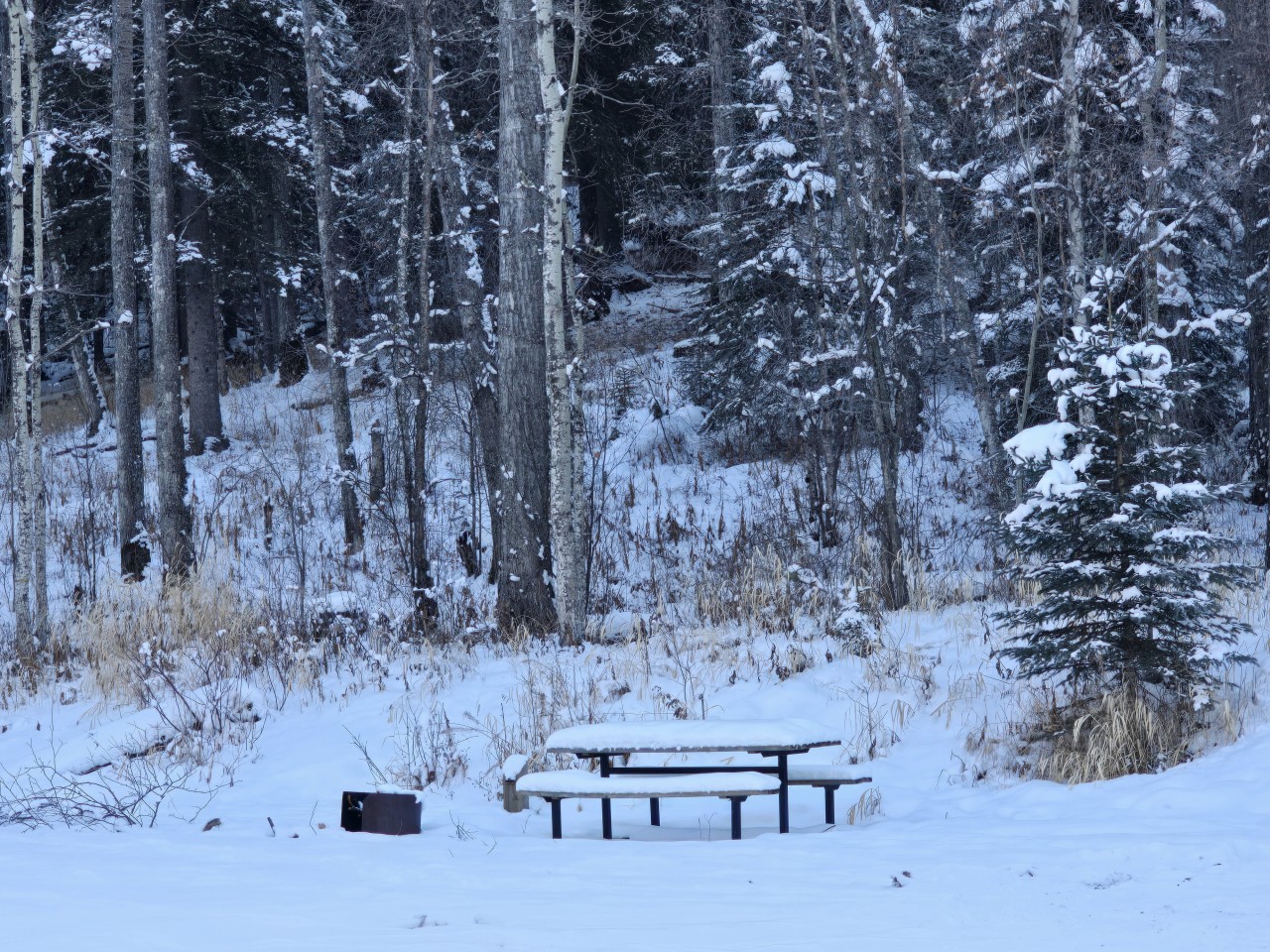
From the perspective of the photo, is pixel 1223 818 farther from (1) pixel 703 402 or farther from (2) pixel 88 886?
(1) pixel 703 402

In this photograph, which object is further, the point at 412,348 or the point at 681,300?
the point at 681,300

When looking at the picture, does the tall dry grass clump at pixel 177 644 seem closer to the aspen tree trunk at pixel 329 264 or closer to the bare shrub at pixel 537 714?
the bare shrub at pixel 537 714

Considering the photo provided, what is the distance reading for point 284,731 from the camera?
8383 mm

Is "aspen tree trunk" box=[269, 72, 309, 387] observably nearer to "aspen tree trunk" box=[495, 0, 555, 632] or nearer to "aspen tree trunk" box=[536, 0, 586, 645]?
"aspen tree trunk" box=[495, 0, 555, 632]

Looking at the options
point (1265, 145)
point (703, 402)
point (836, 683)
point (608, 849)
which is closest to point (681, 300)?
point (703, 402)

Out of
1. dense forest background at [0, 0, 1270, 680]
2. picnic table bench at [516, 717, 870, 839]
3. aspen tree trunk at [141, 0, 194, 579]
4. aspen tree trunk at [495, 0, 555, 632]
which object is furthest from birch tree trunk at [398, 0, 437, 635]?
picnic table bench at [516, 717, 870, 839]

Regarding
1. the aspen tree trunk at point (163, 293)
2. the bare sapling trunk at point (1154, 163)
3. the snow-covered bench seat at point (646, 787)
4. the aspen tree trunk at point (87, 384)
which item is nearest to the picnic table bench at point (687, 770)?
the snow-covered bench seat at point (646, 787)

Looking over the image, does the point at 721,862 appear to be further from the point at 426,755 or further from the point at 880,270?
the point at 880,270

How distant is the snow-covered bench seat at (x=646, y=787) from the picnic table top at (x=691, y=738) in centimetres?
16

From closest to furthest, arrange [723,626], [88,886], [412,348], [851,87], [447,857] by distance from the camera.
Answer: [88,886], [447,857], [723,626], [851,87], [412,348]

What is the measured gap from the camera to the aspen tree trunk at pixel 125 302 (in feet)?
47.9

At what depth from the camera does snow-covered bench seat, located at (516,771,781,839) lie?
17.8ft

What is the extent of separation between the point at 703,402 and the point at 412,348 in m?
5.28

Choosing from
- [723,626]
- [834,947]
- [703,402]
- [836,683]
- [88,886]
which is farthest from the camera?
[703,402]
